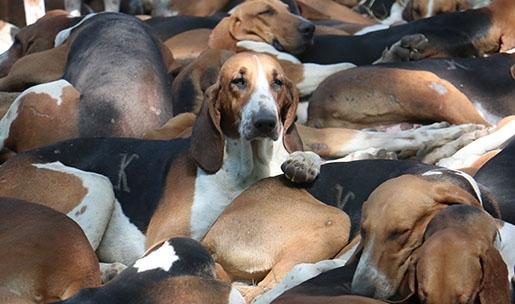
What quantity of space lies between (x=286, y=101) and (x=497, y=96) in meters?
2.24

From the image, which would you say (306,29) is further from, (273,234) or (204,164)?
(273,234)

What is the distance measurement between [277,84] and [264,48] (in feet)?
9.78

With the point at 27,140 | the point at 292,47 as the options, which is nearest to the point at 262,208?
the point at 27,140

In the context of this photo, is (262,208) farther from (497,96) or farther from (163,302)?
(497,96)

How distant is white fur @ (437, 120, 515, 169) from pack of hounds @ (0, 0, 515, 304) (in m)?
0.02

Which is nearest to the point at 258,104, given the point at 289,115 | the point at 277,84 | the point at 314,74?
the point at 277,84

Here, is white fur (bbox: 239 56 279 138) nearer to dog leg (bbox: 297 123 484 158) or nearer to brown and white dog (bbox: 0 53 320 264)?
brown and white dog (bbox: 0 53 320 264)

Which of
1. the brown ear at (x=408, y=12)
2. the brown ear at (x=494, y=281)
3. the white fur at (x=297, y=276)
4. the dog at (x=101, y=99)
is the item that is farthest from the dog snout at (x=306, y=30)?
the brown ear at (x=494, y=281)

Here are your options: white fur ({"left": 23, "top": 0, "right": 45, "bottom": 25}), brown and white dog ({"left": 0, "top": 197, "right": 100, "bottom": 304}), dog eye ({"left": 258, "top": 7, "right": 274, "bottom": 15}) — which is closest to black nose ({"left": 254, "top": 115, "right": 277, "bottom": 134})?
brown and white dog ({"left": 0, "top": 197, "right": 100, "bottom": 304})

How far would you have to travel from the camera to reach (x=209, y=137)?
7.57 metres

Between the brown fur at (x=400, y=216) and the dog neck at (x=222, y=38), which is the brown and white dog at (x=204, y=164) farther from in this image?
the dog neck at (x=222, y=38)

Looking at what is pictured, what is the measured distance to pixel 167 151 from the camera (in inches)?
314

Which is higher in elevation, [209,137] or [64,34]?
[209,137]

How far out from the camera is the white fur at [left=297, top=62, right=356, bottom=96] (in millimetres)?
9922
